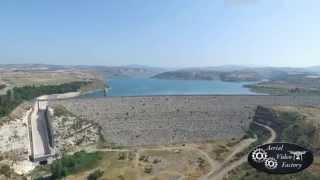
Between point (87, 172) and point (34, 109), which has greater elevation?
point (34, 109)

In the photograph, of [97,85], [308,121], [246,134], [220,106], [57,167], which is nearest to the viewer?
[57,167]

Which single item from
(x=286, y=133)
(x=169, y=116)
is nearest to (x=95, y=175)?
(x=169, y=116)

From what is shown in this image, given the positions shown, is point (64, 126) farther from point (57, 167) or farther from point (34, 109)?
point (57, 167)

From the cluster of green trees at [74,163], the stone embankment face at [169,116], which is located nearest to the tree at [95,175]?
the cluster of green trees at [74,163]

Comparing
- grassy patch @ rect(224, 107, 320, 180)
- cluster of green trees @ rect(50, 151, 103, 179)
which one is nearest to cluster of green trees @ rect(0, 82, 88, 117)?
cluster of green trees @ rect(50, 151, 103, 179)

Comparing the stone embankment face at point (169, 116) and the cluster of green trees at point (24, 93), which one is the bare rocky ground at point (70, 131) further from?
the cluster of green trees at point (24, 93)

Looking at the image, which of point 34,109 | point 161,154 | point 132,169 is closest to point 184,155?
point 161,154

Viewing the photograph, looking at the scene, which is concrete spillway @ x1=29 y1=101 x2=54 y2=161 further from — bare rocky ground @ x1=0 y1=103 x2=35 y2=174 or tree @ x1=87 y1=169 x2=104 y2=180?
tree @ x1=87 y1=169 x2=104 y2=180
